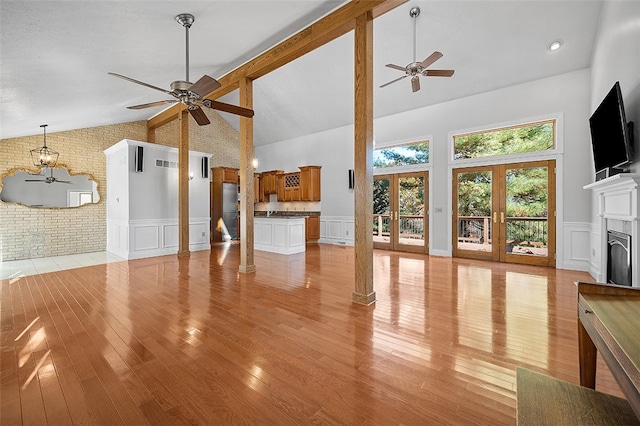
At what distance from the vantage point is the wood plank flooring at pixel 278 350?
1643 millimetres

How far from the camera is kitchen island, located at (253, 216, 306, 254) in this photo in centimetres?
700

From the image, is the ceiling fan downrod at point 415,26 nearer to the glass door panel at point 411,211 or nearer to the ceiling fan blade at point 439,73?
the ceiling fan blade at point 439,73

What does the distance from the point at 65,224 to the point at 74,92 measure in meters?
4.06

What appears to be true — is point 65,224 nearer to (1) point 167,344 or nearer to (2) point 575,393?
(1) point 167,344

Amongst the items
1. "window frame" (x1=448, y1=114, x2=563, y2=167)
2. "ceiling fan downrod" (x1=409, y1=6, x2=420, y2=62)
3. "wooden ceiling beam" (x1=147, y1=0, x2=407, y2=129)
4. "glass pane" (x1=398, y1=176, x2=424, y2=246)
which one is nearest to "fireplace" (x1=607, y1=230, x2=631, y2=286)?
"window frame" (x1=448, y1=114, x2=563, y2=167)

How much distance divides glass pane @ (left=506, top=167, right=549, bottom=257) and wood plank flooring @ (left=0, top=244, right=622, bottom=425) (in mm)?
1410

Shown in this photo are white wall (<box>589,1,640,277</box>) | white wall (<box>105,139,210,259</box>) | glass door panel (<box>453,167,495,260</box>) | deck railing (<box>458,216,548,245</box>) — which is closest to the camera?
white wall (<box>589,1,640,277</box>)

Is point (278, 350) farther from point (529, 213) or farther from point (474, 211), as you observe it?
point (529, 213)

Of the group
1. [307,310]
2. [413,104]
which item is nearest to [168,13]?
[307,310]

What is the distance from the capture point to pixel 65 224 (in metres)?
7.09

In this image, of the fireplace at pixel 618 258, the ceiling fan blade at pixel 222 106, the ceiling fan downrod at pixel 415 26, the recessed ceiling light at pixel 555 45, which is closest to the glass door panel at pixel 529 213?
the fireplace at pixel 618 258

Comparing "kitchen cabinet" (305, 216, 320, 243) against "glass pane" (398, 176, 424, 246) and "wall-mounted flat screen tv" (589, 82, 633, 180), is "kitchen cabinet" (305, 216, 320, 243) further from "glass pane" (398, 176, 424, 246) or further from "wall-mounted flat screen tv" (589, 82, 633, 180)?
"wall-mounted flat screen tv" (589, 82, 633, 180)

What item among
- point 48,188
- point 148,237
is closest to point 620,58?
point 148,237

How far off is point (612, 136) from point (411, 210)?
418cm
